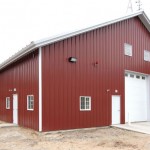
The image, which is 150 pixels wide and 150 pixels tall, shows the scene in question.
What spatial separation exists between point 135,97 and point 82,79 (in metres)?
5.64

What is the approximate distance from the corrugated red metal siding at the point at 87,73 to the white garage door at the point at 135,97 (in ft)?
2.08

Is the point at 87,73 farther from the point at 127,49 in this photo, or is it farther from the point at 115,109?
the point at 127,49

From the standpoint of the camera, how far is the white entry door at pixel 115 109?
614 inches

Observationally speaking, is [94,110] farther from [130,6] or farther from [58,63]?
[130,6]

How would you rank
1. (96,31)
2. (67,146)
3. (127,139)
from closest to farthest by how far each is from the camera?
(67,146) < (127,139) < (96,31)

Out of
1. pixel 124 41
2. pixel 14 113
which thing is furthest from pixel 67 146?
pixel 124 41

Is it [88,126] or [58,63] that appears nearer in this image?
[58,63]

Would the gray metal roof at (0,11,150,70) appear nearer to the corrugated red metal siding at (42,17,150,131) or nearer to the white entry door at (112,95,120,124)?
the corrugated red metal siding at (42,17,150,131)

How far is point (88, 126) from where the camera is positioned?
13945 mm

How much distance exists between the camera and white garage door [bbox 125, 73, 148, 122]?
55.7 feet

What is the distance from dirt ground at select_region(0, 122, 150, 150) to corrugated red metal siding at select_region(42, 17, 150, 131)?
3.24ft

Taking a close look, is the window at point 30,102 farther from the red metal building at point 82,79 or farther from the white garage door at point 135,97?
the white garage door at point 135,97

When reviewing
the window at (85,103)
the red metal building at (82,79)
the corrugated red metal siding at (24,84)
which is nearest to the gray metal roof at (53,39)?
the red metal building at (82,79)

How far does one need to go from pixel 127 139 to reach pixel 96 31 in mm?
6612
